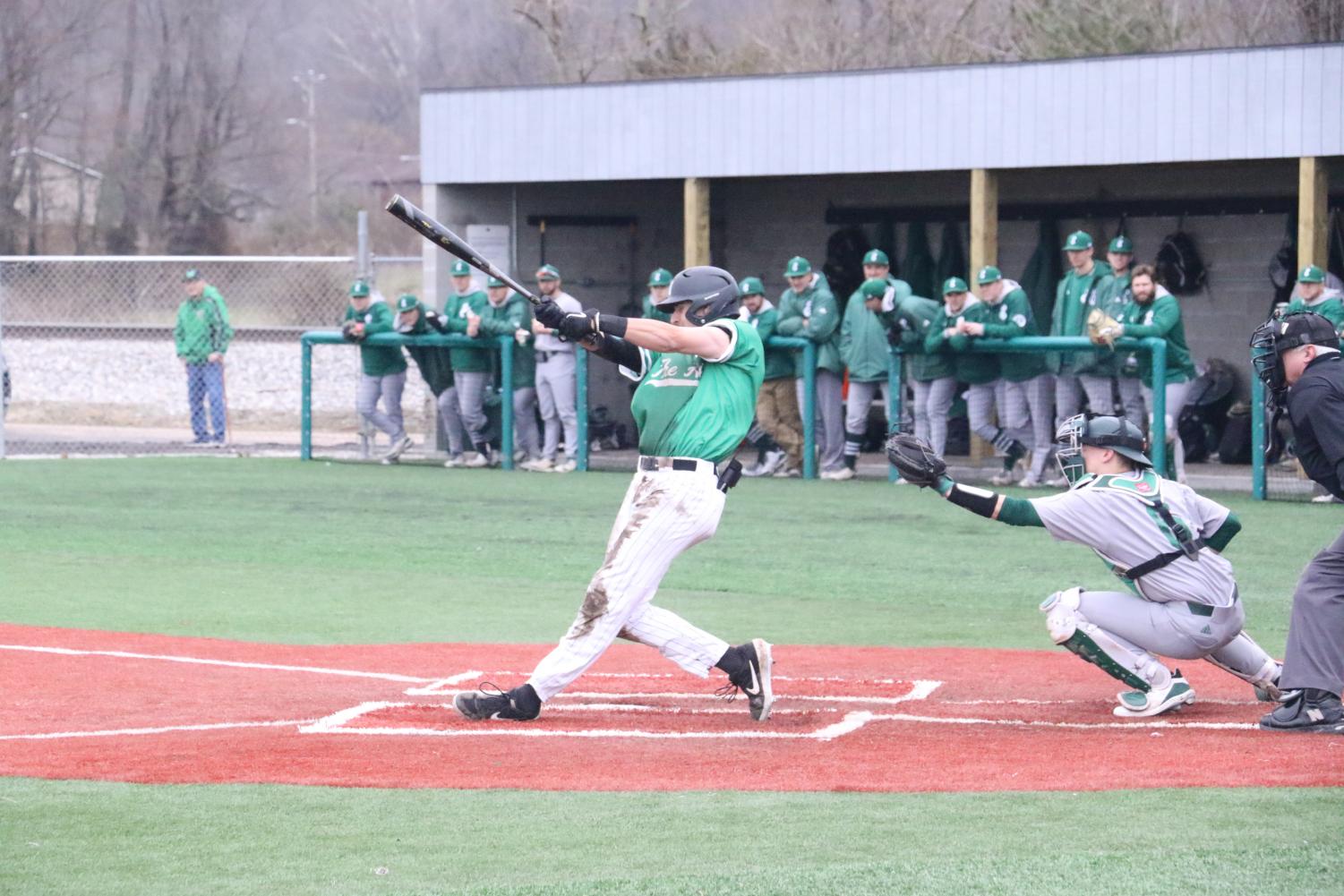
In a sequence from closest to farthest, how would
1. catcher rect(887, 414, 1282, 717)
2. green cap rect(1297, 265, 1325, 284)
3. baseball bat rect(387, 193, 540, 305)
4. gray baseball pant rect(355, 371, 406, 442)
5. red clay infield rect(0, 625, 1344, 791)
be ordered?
red clay infield rect(0, 625, 1344, 791), catcher rect(887, 414, 1282, 717), baseball bat rect(387, 193, 540, 305), green cap rect(1297, 265, 1325, 284), gray baseball pant rect(355, 371, 406, 442)

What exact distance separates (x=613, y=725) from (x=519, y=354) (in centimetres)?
1079

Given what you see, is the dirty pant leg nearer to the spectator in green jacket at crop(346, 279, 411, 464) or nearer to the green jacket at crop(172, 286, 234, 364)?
the spectator in green jacket at crop(346, 279, 411, 464)

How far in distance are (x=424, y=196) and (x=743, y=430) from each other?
13.2m

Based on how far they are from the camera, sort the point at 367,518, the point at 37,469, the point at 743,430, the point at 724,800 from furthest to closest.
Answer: the point at 37,469, the point at 367,518, the point at 743,430, the point at 724,800

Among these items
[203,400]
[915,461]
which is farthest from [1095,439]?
[203,400]

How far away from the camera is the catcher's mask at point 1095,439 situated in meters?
6.67

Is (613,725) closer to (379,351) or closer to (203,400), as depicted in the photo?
(379,351)

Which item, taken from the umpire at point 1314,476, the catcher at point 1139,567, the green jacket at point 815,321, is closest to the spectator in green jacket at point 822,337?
the green jacket at point 815,321

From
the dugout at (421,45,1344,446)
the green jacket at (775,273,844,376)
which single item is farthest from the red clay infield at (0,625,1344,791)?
the dugout at (421,45,1344,446)

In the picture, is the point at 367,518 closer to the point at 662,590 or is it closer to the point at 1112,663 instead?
the point at 662,590

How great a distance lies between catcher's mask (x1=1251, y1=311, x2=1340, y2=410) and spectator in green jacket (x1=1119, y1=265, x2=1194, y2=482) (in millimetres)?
7698

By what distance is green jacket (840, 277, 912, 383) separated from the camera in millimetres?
15961

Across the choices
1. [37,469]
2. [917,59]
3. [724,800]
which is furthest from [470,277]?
[917,59]

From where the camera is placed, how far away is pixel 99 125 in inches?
2271
